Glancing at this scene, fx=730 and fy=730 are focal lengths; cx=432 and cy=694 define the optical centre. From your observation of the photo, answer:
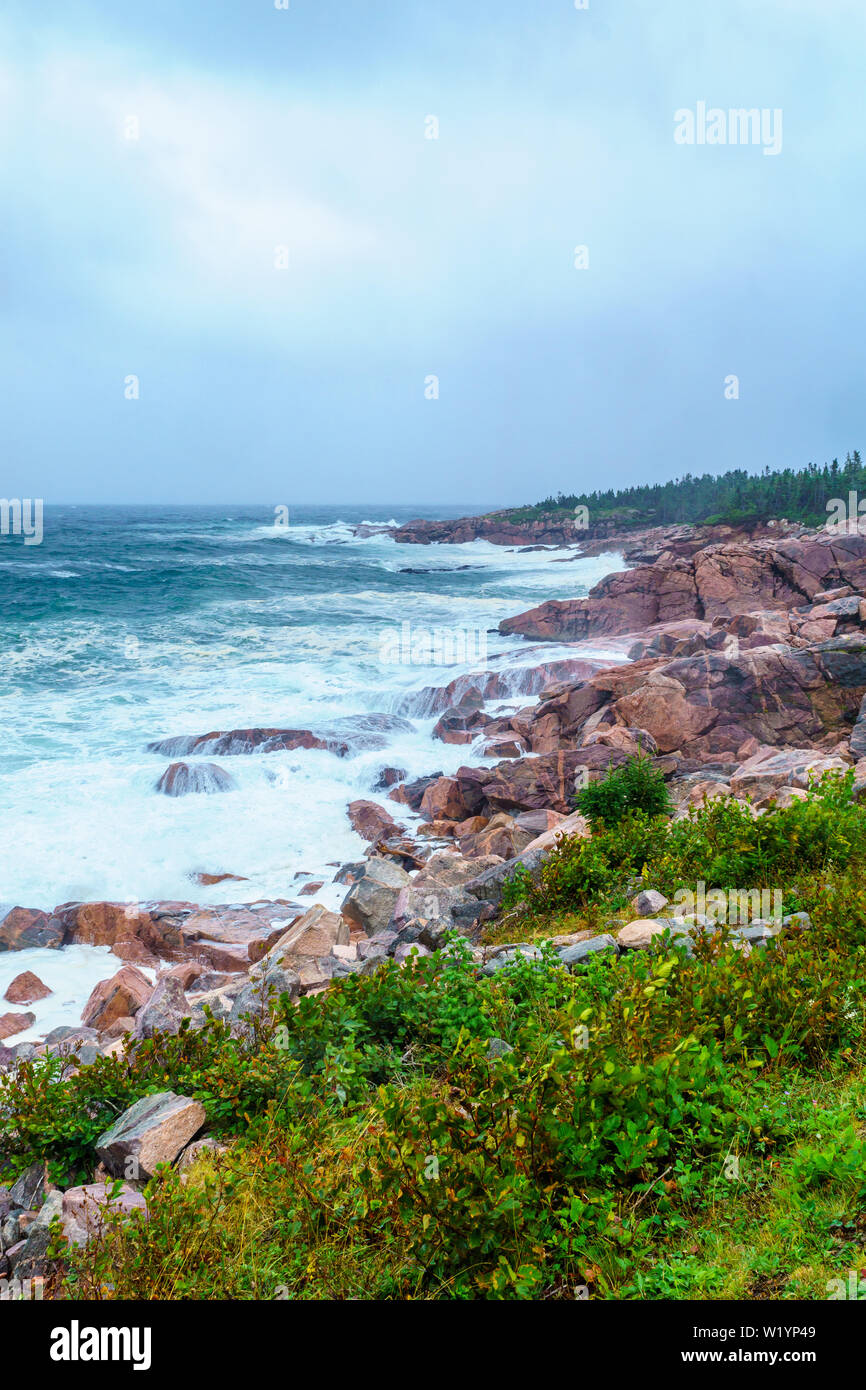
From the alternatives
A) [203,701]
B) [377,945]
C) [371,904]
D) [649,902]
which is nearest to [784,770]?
[649,902]

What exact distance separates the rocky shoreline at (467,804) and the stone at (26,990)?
0.03 meters

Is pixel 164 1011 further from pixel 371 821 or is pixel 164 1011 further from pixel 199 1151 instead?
pixel 371 821

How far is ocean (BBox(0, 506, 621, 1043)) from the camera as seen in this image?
1305 cm

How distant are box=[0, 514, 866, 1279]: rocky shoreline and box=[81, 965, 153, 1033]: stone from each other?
2 cm

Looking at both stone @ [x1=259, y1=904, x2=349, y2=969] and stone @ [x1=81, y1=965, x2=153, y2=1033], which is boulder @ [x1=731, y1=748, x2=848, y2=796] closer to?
stone @ [x1=259, y1=904, x2=349, y2=969]

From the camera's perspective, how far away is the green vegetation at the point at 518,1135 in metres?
2.94

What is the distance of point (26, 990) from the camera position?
30.8ft

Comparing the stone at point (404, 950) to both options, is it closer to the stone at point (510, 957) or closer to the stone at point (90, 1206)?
the stone at point (510, 957)

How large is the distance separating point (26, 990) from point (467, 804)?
8.26 m

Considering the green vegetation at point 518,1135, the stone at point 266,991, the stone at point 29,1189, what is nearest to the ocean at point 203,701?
the stone at point 266,991

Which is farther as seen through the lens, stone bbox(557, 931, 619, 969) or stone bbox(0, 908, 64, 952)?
stone bbox(0, 908, 64, 952)

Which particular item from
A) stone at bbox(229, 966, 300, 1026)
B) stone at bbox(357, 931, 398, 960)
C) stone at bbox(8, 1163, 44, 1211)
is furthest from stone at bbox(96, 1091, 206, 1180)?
stone at bbox(357, 931, 398, 960)

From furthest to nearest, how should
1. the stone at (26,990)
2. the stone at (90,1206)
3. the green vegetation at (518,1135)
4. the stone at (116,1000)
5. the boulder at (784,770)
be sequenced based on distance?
the boulder at (784,770) → the stone at (26,990) → the stone at (116,1000) → the stone at (90,1206) → the green vegetation at (518,1135)
